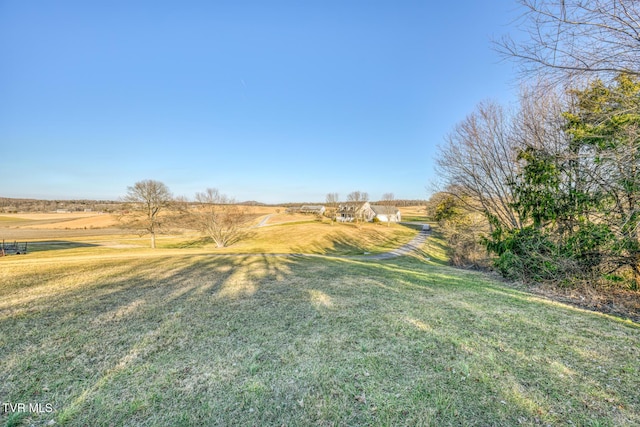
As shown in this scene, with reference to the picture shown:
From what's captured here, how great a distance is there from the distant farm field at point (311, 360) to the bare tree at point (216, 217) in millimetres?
23294

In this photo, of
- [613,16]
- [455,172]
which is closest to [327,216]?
[455,172]

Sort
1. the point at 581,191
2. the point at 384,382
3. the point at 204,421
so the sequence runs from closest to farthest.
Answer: the point at 204,421 → the point at 384,382 → the point at 581,191

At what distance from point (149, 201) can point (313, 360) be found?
2834 centimetres

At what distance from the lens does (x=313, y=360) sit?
3.13 meters

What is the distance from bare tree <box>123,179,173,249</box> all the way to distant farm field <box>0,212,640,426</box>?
22.3m

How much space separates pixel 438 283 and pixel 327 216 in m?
57.9

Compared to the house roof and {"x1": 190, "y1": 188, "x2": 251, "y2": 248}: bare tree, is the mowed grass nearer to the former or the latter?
{"x1": 190, "y1": 188, "x2": 251, "y2": 248}: bare tree

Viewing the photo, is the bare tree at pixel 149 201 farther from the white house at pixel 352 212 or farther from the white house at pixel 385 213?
the white house at pixel 385 213

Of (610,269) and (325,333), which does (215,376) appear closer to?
(325,333)

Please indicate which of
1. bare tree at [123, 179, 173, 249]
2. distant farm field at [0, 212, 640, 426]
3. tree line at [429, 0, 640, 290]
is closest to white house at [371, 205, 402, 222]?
bare tree at [123, 179, 173, 249]

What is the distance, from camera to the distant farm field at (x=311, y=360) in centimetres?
231

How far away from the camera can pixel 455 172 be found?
1252 centimetres

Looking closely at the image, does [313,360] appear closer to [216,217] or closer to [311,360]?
[311,360]

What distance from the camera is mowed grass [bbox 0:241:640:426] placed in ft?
7.59
